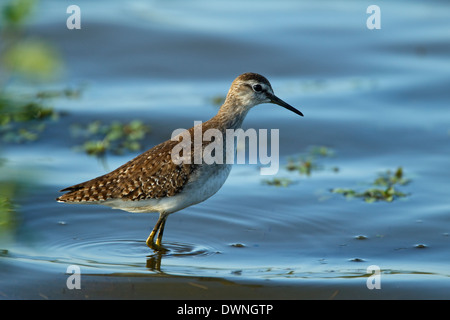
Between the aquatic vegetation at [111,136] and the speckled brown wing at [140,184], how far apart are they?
323 cm

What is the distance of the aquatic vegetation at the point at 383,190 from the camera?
348 inches

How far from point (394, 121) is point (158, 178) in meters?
5.71

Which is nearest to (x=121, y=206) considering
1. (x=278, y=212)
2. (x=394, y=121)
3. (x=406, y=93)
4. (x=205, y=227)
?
(x=205, y=227)

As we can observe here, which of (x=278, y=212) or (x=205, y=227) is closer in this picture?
(x=205, y=227)

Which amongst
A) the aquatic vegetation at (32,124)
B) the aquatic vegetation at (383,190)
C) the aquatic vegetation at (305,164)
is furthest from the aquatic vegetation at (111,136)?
the aquatic vegetation at (383,190)

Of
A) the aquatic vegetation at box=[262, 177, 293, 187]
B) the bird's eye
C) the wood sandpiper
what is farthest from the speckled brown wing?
the aquatic vegetation at box=[262, 177, 293, 187]

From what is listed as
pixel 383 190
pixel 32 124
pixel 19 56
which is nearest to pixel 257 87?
pixel 383 190

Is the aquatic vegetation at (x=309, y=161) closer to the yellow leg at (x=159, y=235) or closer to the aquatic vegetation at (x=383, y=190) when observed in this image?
the aquatic vegetation at (x=383, y=190)

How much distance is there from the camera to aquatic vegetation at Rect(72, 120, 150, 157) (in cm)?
1022

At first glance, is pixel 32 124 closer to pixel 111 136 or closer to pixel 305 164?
pixel 111 136

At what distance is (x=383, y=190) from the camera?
9.01 meters

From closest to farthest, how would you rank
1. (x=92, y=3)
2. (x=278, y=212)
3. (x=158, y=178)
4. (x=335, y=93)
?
(x=158, y=178), (x=278, y=212), (x=335, y=93), (x=92, y=3)

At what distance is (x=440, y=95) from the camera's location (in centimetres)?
1213
